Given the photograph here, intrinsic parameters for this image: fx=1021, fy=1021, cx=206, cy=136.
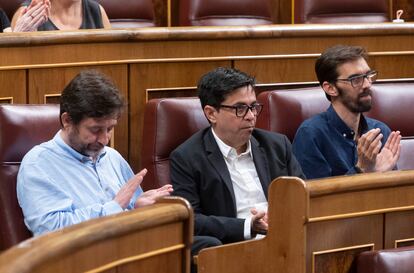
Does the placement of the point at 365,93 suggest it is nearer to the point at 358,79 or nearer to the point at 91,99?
the point at 358,79

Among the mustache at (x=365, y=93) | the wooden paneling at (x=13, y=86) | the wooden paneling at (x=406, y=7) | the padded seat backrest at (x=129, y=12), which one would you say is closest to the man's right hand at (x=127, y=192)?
the wooden paneling at (x=13, y=86)

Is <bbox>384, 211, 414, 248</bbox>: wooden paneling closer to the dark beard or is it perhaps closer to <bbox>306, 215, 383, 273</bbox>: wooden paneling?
<bbox>306, 215, 383, 273</bbox>: wooden paneling

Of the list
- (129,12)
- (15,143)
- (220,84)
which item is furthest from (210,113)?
(129,12)

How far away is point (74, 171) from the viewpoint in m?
1.14

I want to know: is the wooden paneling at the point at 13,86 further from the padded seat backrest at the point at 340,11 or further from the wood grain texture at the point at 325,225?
the padded seat backrest at the point at 340,11

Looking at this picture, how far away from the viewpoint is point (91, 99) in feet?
3.66

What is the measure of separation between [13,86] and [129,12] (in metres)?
0.61

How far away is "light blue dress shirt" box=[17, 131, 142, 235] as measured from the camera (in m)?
1.09

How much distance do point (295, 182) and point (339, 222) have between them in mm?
81

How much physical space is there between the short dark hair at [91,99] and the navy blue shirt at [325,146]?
35 cm

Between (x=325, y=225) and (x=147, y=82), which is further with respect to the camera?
(x=147, y=82)

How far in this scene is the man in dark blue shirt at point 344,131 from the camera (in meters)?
1.37

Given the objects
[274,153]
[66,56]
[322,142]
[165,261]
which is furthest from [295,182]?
[66,56]

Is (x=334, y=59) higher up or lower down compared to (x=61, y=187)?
higher up
